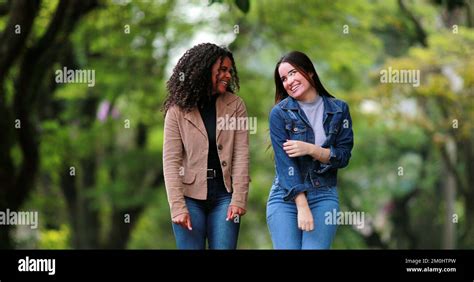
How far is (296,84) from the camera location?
6.11 m

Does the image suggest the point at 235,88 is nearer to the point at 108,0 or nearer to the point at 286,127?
the point at 286,127

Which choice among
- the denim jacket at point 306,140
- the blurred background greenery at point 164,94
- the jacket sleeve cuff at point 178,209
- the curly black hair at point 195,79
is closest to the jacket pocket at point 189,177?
the jacket sleeve cuff at point 178,209

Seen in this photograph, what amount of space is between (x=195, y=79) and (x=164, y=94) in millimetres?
14049

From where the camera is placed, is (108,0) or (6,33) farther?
(108,0)

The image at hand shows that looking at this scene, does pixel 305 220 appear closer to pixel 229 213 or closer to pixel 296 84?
pixel 229 213

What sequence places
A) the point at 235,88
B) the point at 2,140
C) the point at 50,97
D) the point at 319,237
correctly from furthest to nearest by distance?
the point at 50,97
the point at 2,140
the point at 235,88
the point at 319,237

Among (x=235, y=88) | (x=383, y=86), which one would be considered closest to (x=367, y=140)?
(x=383, y=86)

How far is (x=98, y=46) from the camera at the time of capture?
60.4 ft

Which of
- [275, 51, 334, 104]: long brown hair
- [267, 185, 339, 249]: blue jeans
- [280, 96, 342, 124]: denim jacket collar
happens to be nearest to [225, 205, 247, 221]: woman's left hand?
[267, 185, 339, 249]: blue jeans

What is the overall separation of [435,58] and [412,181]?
7864 mm

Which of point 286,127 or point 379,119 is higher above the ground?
point 379,119

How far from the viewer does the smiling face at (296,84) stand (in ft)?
20.0

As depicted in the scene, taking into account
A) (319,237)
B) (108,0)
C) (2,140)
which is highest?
(108,0)

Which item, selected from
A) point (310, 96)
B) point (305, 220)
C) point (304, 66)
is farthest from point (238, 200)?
point (304, 66)
